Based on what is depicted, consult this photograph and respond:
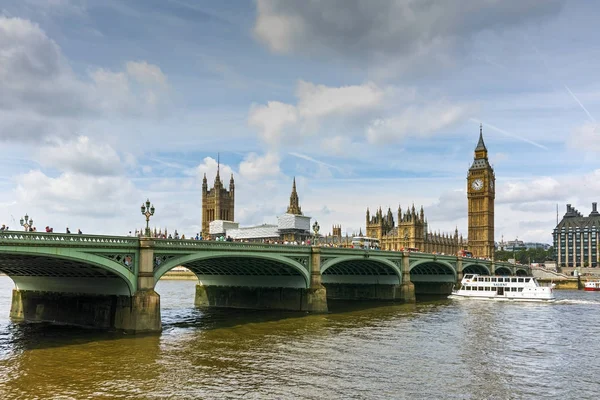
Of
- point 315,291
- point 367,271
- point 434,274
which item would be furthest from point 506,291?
point 315,291

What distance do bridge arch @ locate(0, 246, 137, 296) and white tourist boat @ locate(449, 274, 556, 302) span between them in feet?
201

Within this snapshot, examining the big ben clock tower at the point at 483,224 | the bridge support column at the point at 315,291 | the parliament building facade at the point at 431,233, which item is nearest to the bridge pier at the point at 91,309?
the bridge support column at the point at 315,291

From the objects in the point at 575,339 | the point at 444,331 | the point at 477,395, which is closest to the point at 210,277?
the point at 444,331

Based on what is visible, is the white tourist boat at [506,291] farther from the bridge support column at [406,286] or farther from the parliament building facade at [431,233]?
the parliament building facade at [431,233]

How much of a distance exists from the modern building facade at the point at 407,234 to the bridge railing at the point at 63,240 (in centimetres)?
13868

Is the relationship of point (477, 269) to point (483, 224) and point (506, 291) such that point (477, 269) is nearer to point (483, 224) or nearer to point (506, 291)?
point (506, 291)

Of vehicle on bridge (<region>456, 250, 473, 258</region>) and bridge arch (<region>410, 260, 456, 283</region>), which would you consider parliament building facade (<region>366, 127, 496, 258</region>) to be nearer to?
vehicle on bridge (<region>456, 250, 473, 258</region>)

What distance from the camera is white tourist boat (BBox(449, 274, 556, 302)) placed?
282ft

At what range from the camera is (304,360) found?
113 feet

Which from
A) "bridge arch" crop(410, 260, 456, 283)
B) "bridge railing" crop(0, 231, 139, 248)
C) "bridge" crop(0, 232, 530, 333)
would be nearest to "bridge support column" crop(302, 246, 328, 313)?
"bridge" crop(0, 232, 530, 333)

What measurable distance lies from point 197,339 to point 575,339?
28398 mm

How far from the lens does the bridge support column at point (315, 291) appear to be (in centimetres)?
6066

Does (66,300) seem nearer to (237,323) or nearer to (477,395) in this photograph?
(237,323)

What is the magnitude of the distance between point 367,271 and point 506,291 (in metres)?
22.8
